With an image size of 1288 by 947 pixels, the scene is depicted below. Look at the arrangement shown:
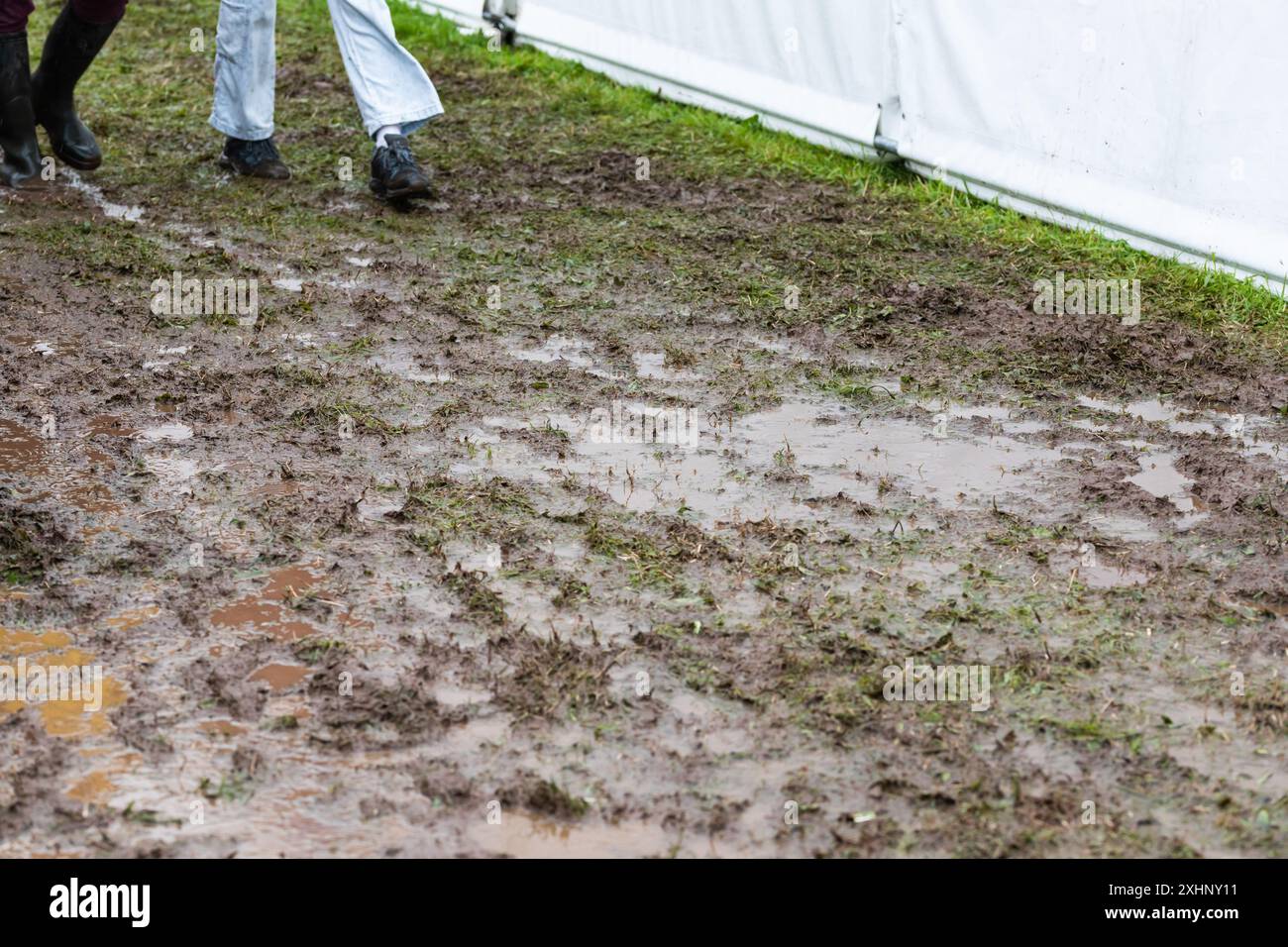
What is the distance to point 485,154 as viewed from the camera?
6965mm

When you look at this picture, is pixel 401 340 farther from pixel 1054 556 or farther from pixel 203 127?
pixel 203 127

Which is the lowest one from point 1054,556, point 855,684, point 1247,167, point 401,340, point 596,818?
point 596,818

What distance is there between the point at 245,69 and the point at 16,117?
35.3 inches

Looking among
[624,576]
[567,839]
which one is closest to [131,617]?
[624,576]

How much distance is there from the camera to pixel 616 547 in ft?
11.7

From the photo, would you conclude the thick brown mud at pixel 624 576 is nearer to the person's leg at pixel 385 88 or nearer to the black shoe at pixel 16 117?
the person's leg at pixel 385 88

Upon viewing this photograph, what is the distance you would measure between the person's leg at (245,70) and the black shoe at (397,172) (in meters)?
0.58

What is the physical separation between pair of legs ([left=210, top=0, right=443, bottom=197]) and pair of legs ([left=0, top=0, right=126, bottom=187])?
49 centimetres

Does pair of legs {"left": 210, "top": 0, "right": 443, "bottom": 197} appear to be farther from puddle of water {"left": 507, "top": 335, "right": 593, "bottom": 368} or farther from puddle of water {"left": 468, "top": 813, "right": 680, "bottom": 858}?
puddle of water {"left": 468, "top": 813, "right": 680, "bottom": 858}

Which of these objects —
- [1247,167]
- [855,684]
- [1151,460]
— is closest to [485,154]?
[1247,167]

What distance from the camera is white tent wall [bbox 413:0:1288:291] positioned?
5398 mm

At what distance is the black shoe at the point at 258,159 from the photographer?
6520 millimetres

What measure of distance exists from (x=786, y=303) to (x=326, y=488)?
2.00m

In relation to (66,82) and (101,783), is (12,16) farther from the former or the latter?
(101,783)
